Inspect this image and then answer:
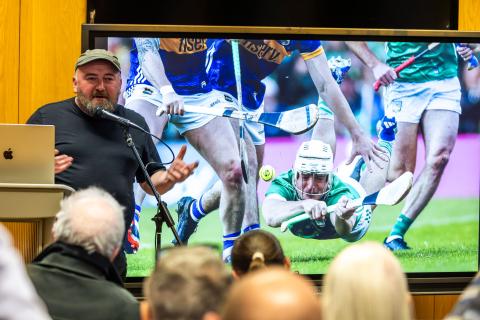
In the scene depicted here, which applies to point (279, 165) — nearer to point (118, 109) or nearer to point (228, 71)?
point (228, 71)

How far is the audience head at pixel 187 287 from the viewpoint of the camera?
1519mm

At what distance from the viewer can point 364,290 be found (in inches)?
57.1

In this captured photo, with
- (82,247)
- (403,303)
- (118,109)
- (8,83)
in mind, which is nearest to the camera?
(403,303)

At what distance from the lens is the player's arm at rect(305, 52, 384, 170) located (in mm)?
4867

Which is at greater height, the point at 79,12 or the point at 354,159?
the point at 79,12

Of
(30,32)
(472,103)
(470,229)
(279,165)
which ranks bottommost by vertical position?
(470,229)

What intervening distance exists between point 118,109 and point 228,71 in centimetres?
86

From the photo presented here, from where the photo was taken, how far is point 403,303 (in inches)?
58.0

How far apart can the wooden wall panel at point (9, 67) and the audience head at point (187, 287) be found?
334 centimetres

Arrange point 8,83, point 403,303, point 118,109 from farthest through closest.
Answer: point 8,83 < point 118,109 < point 403,303

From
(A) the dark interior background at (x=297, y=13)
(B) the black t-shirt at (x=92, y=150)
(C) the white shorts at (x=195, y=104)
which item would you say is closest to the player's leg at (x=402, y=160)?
(A) the dark interior background at (x=297, y=13)

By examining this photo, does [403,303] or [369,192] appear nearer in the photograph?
[403,303]

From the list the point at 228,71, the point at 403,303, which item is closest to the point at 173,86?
the point at 228,71

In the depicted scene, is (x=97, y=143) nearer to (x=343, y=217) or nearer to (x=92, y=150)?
(x=92, y=150)
